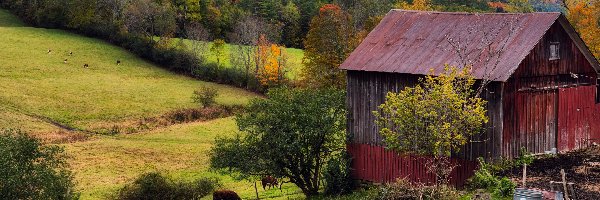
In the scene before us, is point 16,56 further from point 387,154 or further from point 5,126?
point 387,154

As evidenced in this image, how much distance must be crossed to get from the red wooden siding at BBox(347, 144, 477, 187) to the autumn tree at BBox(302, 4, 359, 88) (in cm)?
3228

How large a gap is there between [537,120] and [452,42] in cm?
511

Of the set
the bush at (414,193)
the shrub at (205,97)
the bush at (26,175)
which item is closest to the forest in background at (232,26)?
the shrub at (205,97)

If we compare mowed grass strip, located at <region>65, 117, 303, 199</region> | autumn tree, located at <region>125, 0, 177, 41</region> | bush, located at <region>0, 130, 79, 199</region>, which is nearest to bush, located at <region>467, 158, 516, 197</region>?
mowed grass strip, located at <region>65, 117, 303, 199</region>

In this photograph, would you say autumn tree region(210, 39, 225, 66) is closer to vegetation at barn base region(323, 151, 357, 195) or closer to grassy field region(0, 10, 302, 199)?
grassy field region(0, 10, 302, 199)

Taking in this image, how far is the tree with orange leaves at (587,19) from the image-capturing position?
58.5 meters

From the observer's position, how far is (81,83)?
272 ft

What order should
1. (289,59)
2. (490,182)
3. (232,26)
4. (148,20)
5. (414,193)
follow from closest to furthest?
(414,193)
(490,182)
(289,59)
(148,20)
(232,26)

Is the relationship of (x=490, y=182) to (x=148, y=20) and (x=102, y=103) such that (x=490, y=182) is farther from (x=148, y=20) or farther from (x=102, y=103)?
(x=148, y=20)

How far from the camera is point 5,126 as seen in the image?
63.1 metres

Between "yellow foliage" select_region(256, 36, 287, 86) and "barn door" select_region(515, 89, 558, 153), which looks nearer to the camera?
"barn door" select_region(515, 89, 558, 153)

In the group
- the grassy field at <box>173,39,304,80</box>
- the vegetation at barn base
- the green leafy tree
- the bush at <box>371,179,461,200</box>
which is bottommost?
the vegetation at barn base

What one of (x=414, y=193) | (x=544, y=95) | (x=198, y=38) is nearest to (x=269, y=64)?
(x=198, y=38)

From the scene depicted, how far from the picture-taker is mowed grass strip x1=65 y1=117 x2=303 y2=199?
47438 millimetres
